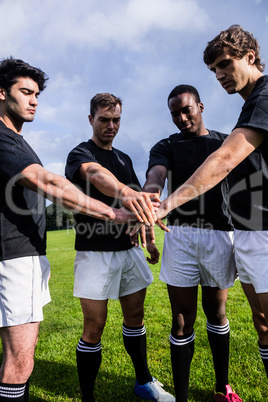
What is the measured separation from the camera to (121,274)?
9.86ft

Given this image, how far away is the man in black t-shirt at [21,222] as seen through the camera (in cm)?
203

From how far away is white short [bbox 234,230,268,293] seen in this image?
2193mm

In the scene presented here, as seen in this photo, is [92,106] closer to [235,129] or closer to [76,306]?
[235,129]

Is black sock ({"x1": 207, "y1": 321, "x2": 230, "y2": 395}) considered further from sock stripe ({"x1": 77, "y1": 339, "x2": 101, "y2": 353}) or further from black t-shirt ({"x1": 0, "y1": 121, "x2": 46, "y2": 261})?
black t-shirt ({"x1": 0, "y1": 121, "x2": 46, "y2": 261})

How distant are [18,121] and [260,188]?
1964mm

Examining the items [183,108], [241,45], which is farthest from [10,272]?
[241,45]

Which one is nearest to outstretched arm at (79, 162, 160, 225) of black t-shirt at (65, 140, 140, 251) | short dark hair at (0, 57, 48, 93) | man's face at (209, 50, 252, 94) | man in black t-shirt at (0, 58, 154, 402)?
black t-shirt at (65, 140, 140, 251)

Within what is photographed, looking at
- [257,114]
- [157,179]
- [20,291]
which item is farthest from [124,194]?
[257,114]

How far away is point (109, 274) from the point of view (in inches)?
114

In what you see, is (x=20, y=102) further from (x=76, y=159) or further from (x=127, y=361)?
(x=127, y=361)

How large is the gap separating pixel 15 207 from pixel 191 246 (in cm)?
157

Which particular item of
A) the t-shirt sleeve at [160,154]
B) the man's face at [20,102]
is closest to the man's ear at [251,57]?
the t-shirt sleeve at [160,154]

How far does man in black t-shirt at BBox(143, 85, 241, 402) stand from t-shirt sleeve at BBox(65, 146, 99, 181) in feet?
2.07

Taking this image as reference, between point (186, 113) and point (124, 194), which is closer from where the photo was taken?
point (124, 194)
